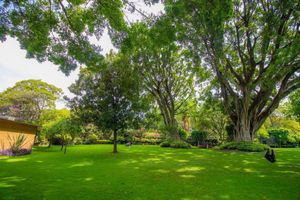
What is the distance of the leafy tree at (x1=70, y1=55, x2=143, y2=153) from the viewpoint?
42.6ft

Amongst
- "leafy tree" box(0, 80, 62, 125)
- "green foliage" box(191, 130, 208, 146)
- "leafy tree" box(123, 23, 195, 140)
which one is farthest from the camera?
"green foliage" box(191, 130, 208, 146)

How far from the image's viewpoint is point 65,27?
22.1 feet

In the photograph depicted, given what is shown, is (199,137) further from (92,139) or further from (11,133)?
(11,133)

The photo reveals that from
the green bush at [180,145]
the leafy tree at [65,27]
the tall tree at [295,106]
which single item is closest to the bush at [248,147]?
the tall tree at [295,106]

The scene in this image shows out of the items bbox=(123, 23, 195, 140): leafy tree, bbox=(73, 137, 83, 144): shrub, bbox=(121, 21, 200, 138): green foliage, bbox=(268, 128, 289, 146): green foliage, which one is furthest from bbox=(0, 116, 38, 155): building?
bbox=(268, 128, 289, 146): green foliage

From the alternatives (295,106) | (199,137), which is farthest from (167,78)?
(295,106)

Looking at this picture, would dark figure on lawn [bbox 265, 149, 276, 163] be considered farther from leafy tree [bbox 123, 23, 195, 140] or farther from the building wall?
the building wall

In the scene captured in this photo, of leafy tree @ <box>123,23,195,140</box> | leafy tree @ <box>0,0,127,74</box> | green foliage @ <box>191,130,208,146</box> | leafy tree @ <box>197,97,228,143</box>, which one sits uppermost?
leafy tree @ <box>123,23,195,140</box>

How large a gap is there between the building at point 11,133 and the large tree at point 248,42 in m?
13.0

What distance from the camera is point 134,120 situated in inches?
531

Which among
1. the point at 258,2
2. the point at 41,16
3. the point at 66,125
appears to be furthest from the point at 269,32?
Answer: the point at 66,125

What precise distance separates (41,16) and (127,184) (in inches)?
233

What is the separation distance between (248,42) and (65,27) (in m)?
12.2

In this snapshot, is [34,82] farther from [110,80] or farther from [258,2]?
[258,2]
